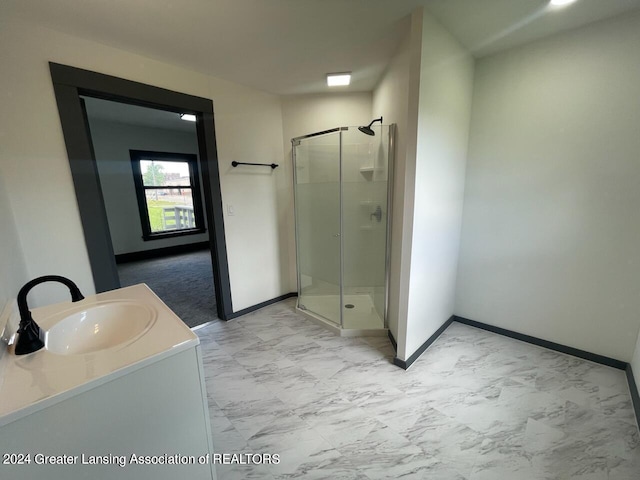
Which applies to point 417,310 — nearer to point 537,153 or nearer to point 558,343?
point 558,343

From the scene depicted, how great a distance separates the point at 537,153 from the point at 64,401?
305 cm

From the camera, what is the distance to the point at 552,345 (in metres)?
2.20

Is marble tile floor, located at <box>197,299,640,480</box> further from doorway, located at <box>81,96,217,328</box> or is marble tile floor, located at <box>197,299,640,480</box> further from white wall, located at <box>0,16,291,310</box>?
doorway, located at <box>81,96,217,328</box>

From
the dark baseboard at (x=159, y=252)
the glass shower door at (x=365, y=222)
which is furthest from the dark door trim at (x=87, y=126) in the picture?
the dark baseboard at (x=159, y=252)

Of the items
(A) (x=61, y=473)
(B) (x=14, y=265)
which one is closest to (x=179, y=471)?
(A) (x=61, y=473)

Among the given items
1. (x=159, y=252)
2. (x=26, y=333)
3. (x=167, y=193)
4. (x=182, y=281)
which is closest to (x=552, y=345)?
(x=26, y=333)

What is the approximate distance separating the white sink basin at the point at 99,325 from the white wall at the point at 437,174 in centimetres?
170

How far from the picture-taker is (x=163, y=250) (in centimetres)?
565

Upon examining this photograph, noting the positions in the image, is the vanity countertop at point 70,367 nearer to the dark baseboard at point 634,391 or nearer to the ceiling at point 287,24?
the ceiling at point 287,24

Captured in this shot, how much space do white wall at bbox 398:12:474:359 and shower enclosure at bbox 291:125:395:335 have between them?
0.42 m

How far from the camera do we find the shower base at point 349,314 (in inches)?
98.3

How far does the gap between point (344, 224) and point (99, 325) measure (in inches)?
83.0

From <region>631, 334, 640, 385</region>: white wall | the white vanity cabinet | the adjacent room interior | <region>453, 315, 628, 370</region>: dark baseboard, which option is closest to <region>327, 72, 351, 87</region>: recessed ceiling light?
the adjacent room interior

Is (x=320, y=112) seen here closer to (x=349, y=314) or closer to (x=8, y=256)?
(x=349, y=314)
